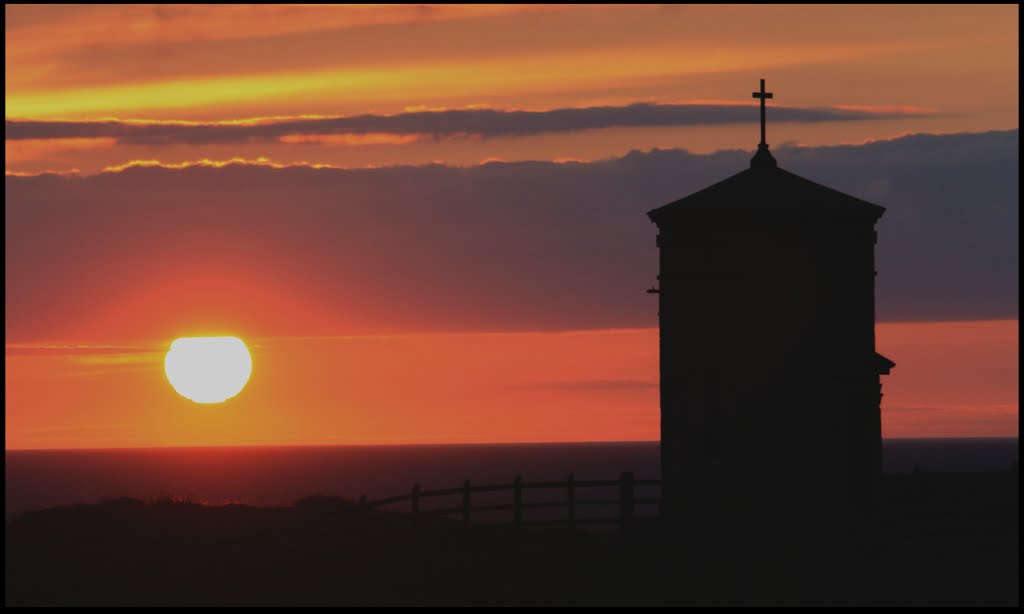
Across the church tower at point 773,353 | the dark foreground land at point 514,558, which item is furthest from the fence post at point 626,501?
the church tower at point 773,353

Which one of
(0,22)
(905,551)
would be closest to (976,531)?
(905,551)

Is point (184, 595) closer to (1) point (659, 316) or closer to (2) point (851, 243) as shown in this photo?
(1) point (659, 316)

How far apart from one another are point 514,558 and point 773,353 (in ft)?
25.5

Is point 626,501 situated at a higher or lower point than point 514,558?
higher

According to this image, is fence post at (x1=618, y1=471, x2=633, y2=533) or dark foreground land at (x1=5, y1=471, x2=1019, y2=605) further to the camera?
fence post at (x1=618, y1=471, x2=633, y2=533)

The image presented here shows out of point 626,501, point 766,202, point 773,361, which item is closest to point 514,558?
point 626,501

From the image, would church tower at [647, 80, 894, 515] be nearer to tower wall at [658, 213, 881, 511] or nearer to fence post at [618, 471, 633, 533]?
tower wall at [658, 213, 881, 511]

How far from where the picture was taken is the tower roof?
4075cm

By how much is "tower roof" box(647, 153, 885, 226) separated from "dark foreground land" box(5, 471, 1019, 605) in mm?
6335

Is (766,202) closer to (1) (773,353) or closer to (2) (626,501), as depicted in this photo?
(1) (773,353)

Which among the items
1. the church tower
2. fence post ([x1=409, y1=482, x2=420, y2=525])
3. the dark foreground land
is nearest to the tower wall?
the church tower

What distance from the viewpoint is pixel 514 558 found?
37531 mm

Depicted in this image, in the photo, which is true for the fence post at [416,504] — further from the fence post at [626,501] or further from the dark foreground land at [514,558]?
the fence post at [626,501]

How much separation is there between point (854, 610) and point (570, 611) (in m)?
5.14
